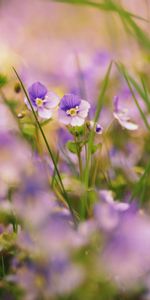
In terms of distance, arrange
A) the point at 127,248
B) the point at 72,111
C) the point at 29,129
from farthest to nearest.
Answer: the point at 29,129 → the point at 72,111 → the point at 127,248

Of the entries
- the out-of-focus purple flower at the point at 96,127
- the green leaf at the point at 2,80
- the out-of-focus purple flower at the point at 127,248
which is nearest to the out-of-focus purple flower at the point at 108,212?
the out-of-focus purple flower at the point at 127,248

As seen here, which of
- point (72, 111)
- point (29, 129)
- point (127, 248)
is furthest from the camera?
point (29, 129)

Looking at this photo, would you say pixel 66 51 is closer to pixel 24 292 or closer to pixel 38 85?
pixel 38 85

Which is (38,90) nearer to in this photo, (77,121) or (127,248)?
(77,121)

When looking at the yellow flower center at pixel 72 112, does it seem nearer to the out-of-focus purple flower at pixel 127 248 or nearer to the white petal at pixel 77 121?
the white petal at pixel 77 121

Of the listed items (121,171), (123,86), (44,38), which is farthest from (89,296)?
(44,38)

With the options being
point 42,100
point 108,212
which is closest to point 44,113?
point 42,100
